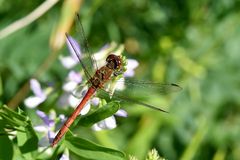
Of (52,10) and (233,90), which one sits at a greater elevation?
(52,10)

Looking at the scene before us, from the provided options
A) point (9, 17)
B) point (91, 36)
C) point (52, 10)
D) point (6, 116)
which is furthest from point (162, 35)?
point (6, 116)

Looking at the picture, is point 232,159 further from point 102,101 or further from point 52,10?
point 102,101

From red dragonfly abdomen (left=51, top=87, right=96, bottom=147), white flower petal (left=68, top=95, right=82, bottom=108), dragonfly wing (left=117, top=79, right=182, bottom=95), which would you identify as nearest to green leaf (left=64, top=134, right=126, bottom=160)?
red dragonfly abdomen (left=51, top=87, right=96, bottom=147)

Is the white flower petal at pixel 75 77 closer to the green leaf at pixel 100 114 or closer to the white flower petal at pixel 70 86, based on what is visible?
the white flower petal at pixel 70 86

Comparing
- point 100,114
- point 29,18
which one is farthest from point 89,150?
point 29,18

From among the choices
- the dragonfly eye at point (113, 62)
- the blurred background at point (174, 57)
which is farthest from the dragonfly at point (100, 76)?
the blurred background at point (174, 57)

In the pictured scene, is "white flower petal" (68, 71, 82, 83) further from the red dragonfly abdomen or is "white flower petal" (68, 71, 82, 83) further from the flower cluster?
Answer: the red dragonfly abdomen

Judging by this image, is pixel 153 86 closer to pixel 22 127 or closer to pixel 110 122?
pixel 110 122
